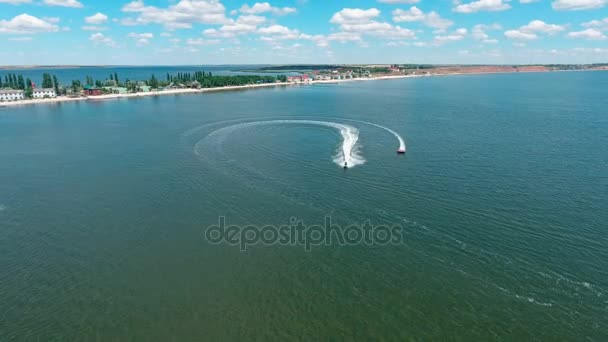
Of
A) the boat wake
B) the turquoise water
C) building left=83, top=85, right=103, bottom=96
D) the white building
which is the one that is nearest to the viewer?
the turquoise water

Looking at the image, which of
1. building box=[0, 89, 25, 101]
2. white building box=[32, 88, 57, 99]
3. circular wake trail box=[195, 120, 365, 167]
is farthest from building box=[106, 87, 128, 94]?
circular wake trail box=[195, 120, 365, 167]

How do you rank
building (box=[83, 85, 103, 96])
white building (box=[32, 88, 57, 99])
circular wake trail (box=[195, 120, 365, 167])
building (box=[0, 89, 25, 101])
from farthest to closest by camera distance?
building (box=[83, 85, 103, 96])
white building (box=[32, 88, 57, 99])
building (box=[0, 89, 25, 101])
circular wake trail (box=[195, 120, 365, 167])

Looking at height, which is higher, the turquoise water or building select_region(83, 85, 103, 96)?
building select_region(83, 85, 103, 96)

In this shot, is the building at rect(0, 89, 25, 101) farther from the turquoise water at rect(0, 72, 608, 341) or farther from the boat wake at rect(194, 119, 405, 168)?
the boat wake at rect(194, 119, 405, 168)

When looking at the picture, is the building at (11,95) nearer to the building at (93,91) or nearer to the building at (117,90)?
the building at (93,91)

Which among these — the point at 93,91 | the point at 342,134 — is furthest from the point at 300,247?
the point at 93,91

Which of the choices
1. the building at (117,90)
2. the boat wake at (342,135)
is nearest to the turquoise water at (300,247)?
the boat wake at (342,135)

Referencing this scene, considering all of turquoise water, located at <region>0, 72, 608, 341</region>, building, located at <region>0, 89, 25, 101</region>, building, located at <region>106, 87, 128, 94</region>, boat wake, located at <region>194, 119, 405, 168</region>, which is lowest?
turquoise water, located at <region>0, 72, 608, 341</region>
